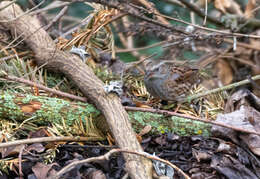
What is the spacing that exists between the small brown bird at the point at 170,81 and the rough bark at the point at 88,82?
510mm

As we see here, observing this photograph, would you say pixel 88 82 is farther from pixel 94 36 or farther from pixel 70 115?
pixel 94 36

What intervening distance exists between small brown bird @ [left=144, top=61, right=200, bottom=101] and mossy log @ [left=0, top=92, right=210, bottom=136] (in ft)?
1.07

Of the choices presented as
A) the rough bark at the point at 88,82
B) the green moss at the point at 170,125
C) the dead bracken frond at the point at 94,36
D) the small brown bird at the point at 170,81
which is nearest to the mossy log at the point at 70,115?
the green moss at the point at 170,125

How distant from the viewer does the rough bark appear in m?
1.67

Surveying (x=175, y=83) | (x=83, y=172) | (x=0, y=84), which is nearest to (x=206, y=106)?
(x=175, y=83)

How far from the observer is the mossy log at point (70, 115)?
209 cm

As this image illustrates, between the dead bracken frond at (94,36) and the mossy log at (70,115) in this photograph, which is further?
the dead bracken frond at (94,36)

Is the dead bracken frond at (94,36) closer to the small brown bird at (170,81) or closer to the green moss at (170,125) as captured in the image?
the small brown bird at (170,81)

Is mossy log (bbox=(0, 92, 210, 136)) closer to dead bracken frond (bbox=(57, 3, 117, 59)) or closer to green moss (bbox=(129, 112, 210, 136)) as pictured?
green moss (bbox=(129, 112, 210, 136))

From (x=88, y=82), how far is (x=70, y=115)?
0.27m

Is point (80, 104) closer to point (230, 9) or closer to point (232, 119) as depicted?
point (232, 119)

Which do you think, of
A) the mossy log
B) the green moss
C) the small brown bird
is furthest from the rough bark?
the small brown bird

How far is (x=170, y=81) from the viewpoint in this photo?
2.84 meters

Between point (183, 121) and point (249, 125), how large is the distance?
44 cm
